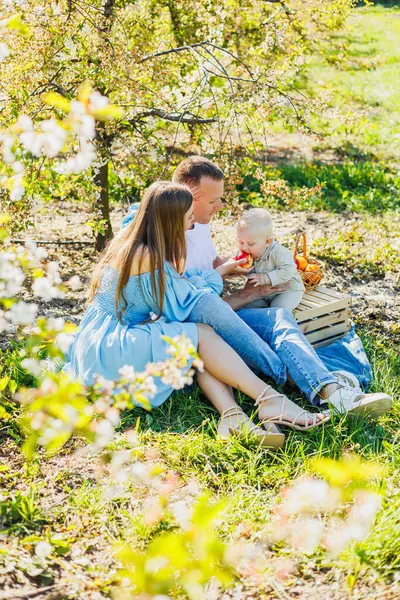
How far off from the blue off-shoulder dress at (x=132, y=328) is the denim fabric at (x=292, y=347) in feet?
1.06

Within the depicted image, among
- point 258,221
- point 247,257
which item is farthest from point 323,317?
point 258,221

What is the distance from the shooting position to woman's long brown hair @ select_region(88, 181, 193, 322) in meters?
3.25

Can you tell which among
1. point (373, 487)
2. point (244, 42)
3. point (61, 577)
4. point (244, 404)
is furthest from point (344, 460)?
point (244, 42)

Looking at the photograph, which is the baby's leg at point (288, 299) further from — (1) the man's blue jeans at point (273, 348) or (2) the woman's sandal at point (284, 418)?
(2) the woman's sandal at point (284, 418)

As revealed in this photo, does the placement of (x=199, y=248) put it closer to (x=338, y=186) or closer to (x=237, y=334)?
(x=237, y=334)

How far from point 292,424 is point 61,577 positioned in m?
1.24

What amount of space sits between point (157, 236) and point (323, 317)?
1206 millimetres

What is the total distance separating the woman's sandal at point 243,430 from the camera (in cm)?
296

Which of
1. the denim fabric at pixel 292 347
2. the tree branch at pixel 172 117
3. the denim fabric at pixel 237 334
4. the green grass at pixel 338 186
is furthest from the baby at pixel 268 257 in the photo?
the green grass at pixel 338 186

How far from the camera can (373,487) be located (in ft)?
8.79

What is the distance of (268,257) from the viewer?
3.80 m

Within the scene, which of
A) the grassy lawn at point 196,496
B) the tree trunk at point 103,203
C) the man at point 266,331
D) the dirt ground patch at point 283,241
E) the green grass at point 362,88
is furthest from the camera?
the green grass at point 362,88

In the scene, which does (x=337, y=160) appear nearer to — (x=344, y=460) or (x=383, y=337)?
(x=383, y=337)

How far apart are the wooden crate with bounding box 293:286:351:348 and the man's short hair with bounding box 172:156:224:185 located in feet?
2.94
